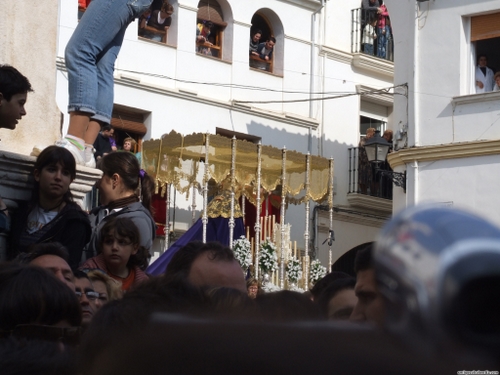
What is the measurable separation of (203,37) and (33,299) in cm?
1834

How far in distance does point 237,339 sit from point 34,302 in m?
1.66

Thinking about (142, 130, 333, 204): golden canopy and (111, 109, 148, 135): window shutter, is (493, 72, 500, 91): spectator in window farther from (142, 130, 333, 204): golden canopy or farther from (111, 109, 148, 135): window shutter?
(111, 109, 148, 135): window shutter

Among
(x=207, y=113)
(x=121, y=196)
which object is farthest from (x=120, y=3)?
(x=207, y=113)

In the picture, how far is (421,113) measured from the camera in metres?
18.7

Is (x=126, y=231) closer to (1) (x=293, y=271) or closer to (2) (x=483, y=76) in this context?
(1) (x=293, y=271)

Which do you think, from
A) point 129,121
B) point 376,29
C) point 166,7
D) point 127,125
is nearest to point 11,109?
point 127,125

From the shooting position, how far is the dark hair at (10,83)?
4754 millimetres

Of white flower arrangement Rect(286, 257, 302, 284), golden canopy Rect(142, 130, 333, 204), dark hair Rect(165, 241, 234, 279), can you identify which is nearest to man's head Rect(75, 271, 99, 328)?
dark hair Rect(165, 241, 234, 279)

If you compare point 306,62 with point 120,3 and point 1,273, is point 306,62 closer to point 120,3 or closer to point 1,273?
point 120,3

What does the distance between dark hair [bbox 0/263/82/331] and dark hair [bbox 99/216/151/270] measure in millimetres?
2266

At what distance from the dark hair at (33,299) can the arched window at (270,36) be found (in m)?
19.3

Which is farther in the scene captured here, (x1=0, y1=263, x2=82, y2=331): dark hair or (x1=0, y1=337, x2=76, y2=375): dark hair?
(x1=0, y1=263, x2=82, y2=331): dark hair

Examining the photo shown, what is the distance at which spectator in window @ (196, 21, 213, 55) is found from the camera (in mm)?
20328

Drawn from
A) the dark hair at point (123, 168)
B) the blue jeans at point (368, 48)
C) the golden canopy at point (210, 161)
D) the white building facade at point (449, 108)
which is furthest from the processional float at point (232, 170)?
the dark hair at point (123, 168)
